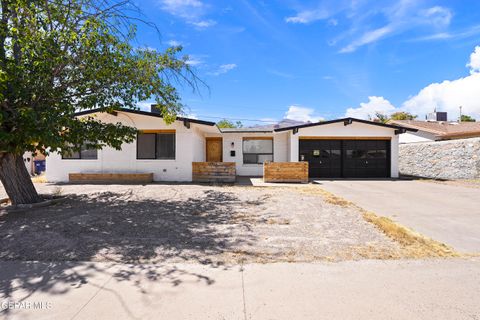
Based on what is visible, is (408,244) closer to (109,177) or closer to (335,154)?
(335,154)

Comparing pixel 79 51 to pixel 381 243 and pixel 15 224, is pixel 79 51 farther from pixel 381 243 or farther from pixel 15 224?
pixel 381 243

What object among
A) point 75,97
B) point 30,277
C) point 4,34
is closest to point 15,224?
point 30,277

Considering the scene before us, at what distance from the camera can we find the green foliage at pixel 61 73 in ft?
17.6

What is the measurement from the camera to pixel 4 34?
5496 mm

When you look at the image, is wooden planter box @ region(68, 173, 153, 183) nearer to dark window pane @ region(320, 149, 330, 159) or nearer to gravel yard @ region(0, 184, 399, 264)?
gravel yard @ region(0, 184, 399, 264)

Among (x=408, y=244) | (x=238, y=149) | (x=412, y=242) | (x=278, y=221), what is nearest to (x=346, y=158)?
(x=238, y=149)

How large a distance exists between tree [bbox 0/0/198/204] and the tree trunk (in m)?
0.02

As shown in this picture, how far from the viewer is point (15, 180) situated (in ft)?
22.2

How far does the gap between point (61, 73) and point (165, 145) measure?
6.55m

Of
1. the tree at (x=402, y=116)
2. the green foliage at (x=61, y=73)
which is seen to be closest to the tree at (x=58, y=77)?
the green foliage at (x=61, y=73)

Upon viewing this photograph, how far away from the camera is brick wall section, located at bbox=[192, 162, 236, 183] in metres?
12.6

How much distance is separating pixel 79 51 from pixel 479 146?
59.4 feet

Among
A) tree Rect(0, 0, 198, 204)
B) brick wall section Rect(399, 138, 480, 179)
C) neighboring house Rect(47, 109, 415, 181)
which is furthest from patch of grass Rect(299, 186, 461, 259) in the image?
brick wall section Rect(399, 138, 480, 179)

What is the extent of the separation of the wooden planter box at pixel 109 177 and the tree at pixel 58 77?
4617mm
